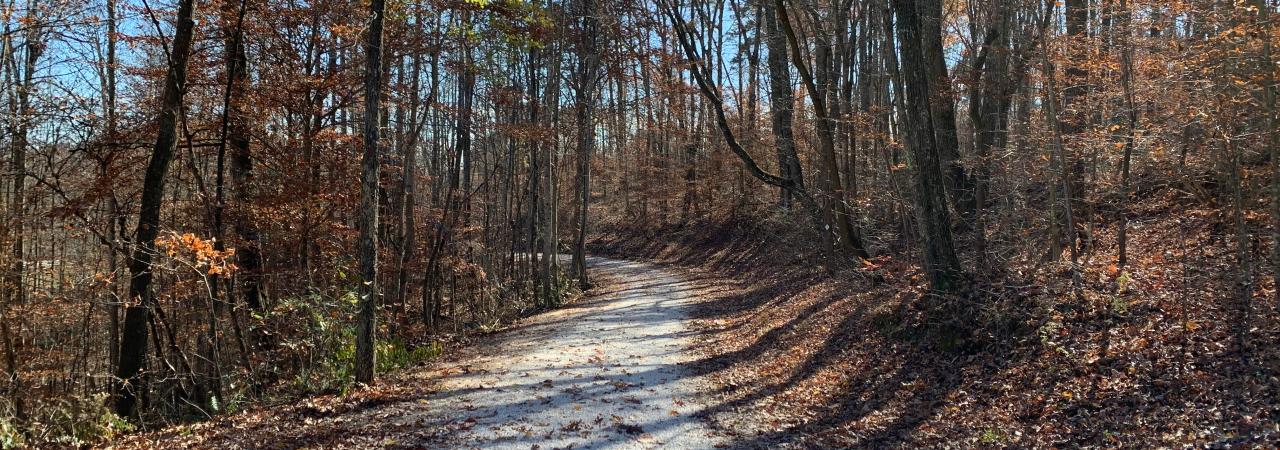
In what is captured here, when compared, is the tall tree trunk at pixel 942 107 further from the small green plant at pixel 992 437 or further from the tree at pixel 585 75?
the small green plant at pixel 992 437

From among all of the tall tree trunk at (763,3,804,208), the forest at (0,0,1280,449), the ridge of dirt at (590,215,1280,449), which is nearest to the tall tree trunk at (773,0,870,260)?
the forest at (0,0,1280,449)

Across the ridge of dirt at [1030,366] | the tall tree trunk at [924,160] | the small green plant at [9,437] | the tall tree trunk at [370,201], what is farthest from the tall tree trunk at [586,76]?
the small green plant at [9,437]

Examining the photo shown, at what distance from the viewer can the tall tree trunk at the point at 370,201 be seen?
8367 mm

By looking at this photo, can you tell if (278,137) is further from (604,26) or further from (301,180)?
(604,26)

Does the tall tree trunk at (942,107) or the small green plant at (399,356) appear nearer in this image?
the small green plant at (399,356)

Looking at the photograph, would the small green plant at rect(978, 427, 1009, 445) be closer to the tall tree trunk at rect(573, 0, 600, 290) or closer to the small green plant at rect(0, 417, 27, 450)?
the small green plant at rect(0, 417, 27, 450)

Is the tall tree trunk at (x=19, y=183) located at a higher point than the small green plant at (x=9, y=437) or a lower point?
higher

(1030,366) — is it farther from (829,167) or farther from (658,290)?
(658,290)

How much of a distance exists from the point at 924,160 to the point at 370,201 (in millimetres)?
7682

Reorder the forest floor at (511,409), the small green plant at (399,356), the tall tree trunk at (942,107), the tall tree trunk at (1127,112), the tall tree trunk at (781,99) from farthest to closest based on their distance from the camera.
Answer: the tall tree trunk at (781,99), the tall tree trunk at (942,107), the small green plant at (399,356), the tall tree trunk at (1127,112), the forest floor at (511,409)

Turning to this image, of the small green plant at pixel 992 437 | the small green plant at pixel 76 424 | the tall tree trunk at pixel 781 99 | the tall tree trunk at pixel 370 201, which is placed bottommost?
the small green plant at pixel 76 424

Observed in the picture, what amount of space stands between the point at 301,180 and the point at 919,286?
34.4 feet

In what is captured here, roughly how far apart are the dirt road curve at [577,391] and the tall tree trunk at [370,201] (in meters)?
1.15

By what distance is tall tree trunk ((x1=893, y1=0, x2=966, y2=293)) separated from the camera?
363 inches
